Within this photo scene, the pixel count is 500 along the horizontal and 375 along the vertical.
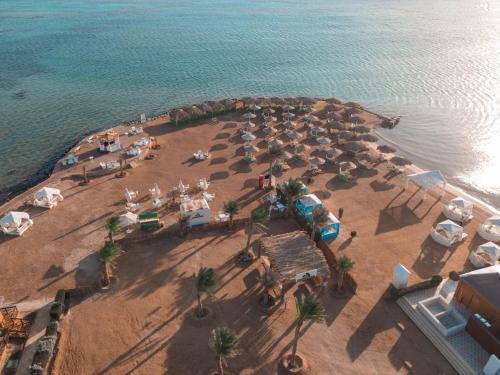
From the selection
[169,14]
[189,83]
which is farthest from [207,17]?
[189,83]

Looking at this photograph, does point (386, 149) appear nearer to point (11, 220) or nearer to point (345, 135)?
point (345, 135)

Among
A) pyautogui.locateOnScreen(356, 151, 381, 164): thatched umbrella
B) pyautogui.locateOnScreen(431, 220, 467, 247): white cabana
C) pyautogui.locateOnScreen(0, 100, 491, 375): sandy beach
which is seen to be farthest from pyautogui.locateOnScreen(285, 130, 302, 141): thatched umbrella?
pyautogui.locateOnScreen(431, 220, 467, 247): white cabana

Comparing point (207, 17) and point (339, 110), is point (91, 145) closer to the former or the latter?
point (339, 110)

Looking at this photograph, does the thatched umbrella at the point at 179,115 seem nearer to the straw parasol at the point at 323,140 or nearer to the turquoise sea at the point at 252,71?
the turquoise sea at the point at 252,71

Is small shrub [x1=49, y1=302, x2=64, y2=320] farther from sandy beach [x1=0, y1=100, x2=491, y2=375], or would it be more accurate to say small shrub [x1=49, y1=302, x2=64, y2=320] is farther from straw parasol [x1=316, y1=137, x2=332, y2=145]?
straw parasol [x1=316, y1=137, x2=332, y2=145]

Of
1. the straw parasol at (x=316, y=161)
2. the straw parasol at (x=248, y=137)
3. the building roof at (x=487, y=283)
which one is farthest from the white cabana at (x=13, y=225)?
the building roof at (x=487, y=283)

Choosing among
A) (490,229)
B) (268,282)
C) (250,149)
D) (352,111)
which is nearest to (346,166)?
(250,149)

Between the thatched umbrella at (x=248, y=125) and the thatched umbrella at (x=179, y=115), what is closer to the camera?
the thatched umbrella at (x=248, y=125)
